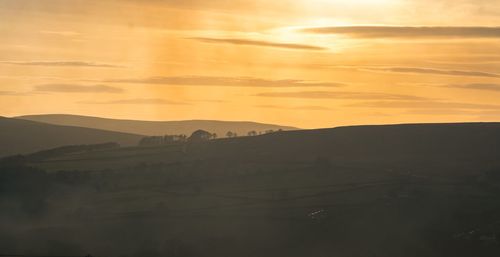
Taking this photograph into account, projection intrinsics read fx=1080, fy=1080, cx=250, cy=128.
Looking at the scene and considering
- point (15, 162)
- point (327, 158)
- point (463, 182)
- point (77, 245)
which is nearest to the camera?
point (77, 245)

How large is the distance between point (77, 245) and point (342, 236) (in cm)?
2172

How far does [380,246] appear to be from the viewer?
8594 centimetres

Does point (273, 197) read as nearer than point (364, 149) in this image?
Yes

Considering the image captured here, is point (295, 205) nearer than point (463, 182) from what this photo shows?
Yes

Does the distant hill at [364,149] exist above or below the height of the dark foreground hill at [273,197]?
above

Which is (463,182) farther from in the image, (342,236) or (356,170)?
(342,236)

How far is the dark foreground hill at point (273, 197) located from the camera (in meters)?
86.8

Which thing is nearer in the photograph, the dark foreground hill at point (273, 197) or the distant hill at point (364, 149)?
the dark foreground hill at point (273, 197)

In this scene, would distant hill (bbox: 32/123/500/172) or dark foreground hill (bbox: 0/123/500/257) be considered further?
distant hill (bbox: 32/123/500/172)

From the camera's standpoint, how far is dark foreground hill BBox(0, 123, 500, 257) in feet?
285

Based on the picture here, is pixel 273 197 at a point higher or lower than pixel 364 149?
lower

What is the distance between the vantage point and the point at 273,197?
10019 centimetres

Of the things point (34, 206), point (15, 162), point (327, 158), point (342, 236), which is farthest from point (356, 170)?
point (15, 162)

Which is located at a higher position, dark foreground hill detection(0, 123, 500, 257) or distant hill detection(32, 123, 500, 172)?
distant hill detection(32, 123, 500, 172)
